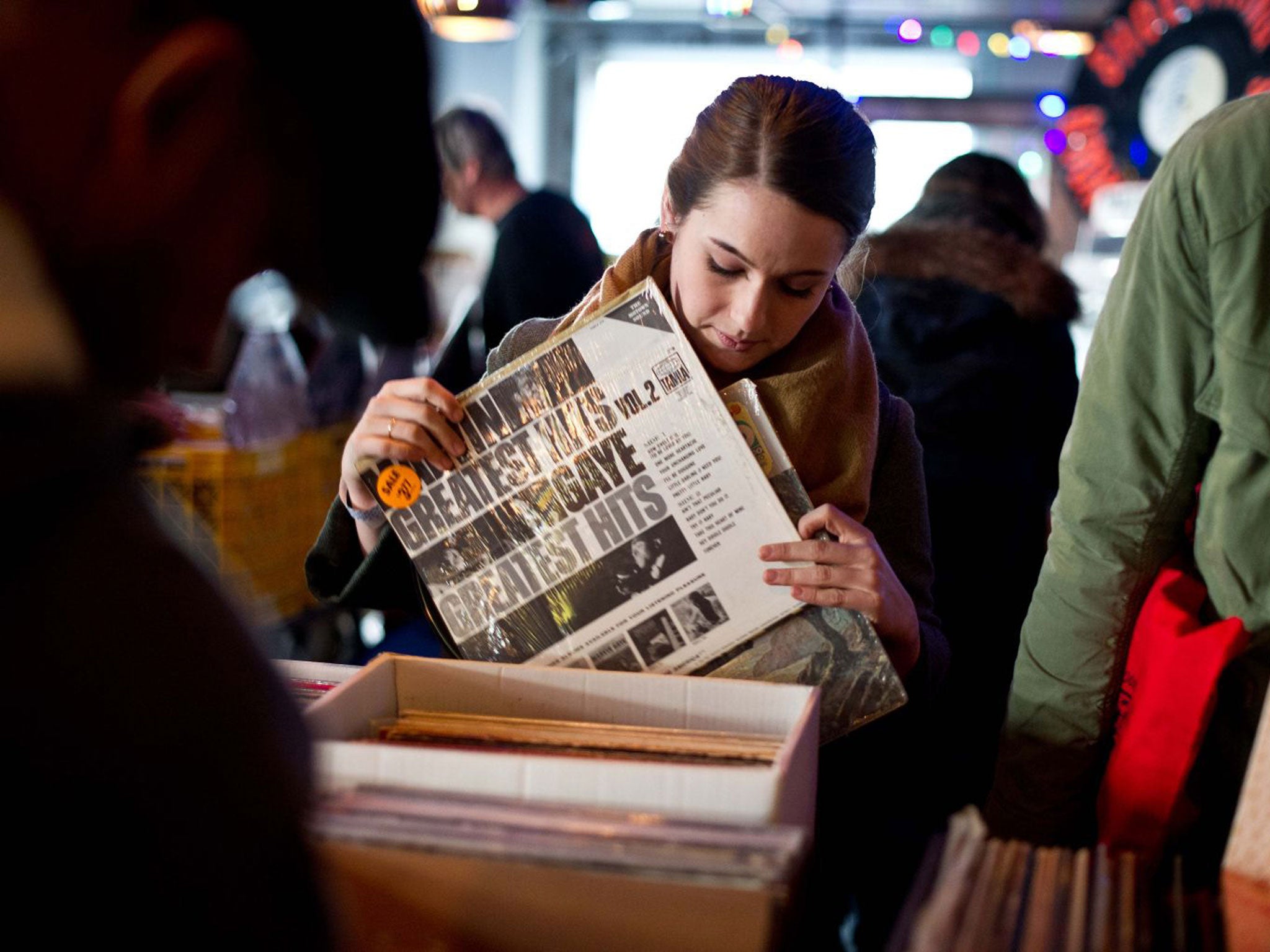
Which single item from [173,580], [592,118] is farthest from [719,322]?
[592,118]

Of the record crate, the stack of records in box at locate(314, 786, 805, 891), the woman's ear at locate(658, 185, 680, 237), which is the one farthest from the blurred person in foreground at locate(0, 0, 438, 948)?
the record crate

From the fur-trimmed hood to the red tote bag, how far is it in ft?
3.85

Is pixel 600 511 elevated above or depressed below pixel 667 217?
below

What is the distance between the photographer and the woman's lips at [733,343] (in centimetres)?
134

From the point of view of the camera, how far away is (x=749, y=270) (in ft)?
4.36

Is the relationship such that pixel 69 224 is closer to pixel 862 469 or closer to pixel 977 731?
pixel 862 469

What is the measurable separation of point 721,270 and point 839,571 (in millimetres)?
386

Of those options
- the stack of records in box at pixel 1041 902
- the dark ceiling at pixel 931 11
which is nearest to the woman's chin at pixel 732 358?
the stack of records in box at pixel 1041 902

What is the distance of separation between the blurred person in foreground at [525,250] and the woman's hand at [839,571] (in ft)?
6.34

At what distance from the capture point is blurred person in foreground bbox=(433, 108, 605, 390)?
322 centimetres

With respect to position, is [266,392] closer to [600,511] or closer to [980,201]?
[980,201]

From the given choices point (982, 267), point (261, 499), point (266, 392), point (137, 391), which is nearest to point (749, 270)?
point (137, 391)

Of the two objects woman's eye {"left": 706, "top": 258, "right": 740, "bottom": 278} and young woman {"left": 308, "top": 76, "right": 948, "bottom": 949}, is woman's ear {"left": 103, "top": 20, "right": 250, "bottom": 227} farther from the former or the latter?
woman's eye {"left": 706, "top": 258, "right": 740, "bottom": 278}

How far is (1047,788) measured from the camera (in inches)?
49.1
